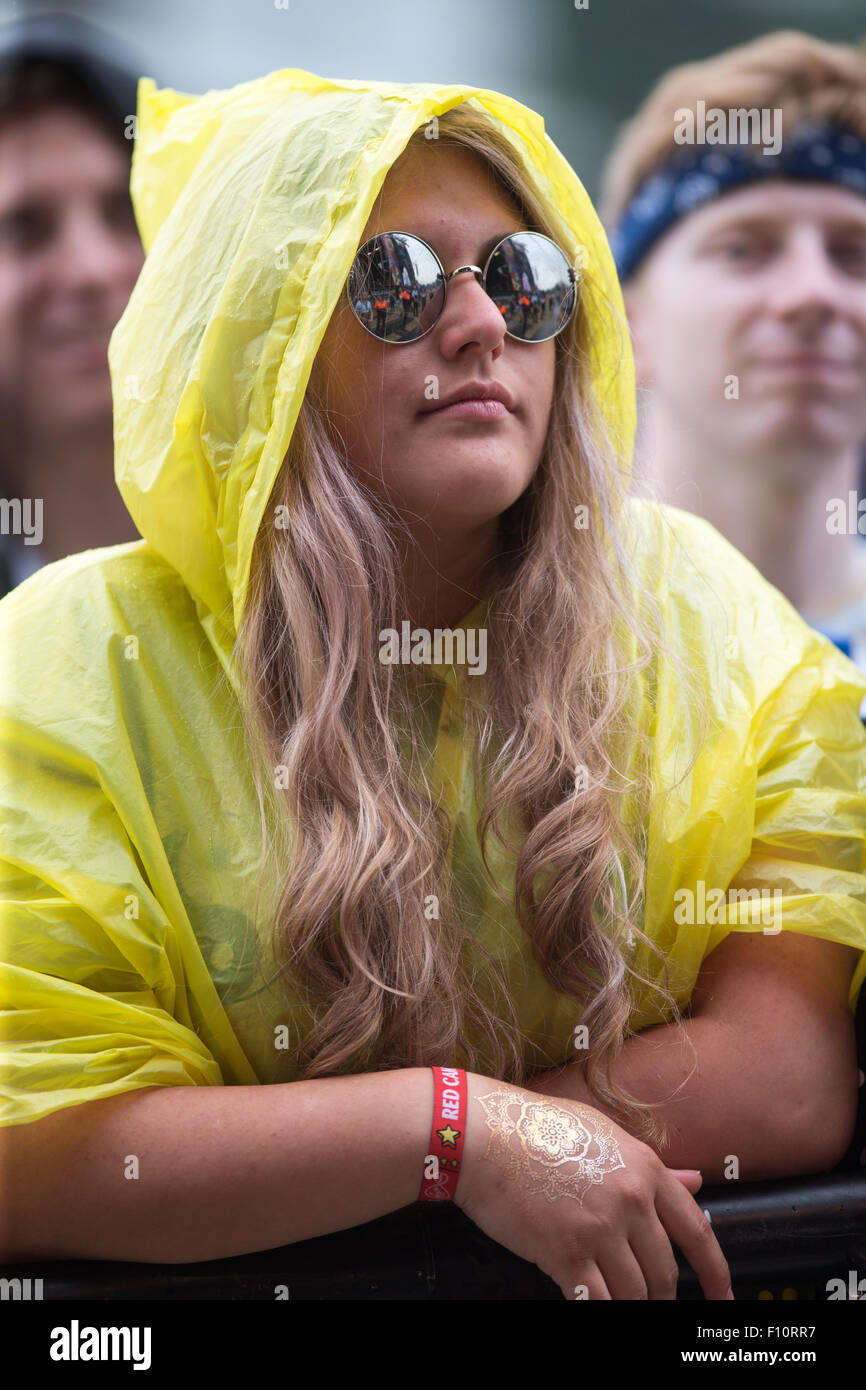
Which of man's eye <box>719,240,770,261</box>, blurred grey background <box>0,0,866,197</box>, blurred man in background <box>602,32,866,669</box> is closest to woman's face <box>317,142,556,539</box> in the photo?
blurred grey background <box>0,0,866,197</box>

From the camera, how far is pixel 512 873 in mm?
1299

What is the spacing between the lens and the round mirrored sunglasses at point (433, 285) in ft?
4.11

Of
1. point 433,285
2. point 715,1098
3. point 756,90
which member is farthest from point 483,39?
point 715,1098

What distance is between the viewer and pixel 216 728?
4.20 feet

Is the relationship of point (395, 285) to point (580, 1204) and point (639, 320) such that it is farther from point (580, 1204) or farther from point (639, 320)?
point (639, 320)

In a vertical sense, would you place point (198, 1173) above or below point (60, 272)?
below

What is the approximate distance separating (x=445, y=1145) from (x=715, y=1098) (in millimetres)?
308

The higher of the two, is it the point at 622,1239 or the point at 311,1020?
the point at 311,1020

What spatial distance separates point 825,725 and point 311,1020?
26.3 inches

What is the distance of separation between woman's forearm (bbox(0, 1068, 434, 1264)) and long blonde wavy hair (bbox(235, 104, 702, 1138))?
98 millimetres

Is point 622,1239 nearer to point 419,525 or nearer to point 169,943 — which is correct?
point 169,943

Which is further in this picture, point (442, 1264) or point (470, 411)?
point (470, 411)

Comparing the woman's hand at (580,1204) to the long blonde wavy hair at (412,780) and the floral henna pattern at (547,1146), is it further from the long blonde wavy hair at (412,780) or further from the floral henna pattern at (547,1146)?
the long blonde wavy hair at (412,780)

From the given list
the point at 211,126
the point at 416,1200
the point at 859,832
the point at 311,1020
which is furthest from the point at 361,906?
the point at 211,126
